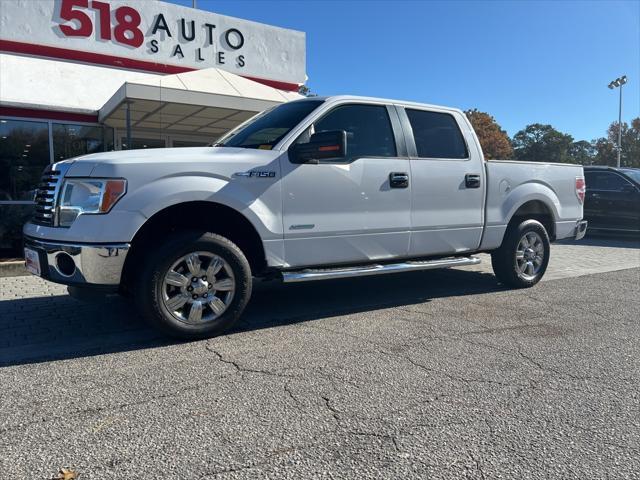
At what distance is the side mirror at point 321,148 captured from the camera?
4348 millimetres

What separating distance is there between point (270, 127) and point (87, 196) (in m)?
1.84

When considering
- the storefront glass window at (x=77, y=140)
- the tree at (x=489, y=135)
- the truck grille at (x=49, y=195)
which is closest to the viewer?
the truck grille at (x=49, y=195)

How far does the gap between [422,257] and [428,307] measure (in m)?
0.55

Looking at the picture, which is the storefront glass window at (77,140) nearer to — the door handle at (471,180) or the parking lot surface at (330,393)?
the parking lot surface at (330,393)

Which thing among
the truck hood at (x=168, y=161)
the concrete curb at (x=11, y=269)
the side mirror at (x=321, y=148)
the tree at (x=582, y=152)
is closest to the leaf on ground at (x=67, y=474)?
the truck hood at (x=168, y=161)

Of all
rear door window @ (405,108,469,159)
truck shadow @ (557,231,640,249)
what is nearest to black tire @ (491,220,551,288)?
rear door window @ (405,108,469,159)

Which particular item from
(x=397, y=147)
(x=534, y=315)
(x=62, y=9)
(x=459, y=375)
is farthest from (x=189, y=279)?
(x=62, y=9)

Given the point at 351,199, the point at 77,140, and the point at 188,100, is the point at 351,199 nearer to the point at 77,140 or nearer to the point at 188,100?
the point at 188,100

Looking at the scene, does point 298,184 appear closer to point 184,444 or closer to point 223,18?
point 184,444

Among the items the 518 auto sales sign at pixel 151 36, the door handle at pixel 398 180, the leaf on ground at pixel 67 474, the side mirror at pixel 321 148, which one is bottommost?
the leaf on ground at pixel 67 474

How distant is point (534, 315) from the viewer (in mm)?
5348

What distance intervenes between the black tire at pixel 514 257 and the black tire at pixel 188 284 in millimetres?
3514

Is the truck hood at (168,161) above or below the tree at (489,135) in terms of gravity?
below

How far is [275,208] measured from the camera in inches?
179
